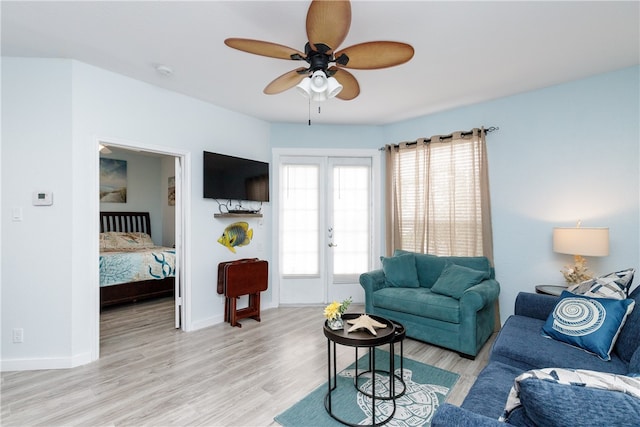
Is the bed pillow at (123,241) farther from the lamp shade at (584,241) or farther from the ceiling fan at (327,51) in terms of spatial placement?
the lamp shade at (584,241)

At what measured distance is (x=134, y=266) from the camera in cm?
435

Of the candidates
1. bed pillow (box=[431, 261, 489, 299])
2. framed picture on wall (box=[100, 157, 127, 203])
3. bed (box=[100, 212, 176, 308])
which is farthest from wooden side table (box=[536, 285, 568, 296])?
framed picture on wall (box=[100, 157, 127, 203])

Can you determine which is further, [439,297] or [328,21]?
[439,297]

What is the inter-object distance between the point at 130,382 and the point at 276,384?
1.11m

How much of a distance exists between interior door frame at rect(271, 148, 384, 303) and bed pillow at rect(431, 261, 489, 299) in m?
1.32

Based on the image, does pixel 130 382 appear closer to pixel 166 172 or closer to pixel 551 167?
pixel 551 167

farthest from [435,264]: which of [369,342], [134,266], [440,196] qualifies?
[134,266]

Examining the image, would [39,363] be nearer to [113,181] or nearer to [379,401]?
[379,401]

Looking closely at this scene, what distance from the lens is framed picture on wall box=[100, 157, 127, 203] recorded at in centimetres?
574

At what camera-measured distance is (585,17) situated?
2037 mm

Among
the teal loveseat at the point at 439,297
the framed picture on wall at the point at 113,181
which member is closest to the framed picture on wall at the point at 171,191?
the framed picture on wall at the point at 113,181

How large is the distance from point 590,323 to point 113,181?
22.9 feet

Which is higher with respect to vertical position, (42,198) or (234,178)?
(234,178)

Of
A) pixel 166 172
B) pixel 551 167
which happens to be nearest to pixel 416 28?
pixel 551 167
